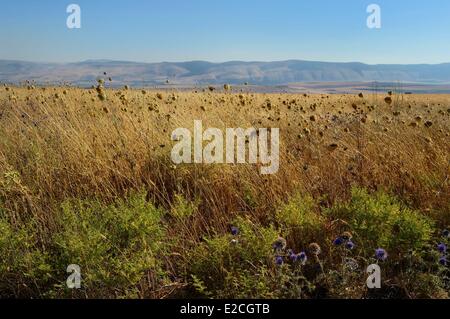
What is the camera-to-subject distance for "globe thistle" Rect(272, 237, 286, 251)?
9.25ft

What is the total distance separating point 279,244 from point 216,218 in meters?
0.99

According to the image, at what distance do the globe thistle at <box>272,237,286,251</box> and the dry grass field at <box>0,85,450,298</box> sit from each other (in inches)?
0.6

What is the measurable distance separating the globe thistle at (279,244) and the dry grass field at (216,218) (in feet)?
0.05

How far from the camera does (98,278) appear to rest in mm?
2717

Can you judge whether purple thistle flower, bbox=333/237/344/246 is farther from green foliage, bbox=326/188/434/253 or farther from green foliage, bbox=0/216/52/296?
green foliage, bbox=0/216/52/296

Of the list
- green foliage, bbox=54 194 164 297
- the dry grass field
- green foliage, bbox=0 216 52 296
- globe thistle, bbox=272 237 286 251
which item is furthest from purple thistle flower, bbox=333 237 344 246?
green foliage, bbox=0 216 52 296

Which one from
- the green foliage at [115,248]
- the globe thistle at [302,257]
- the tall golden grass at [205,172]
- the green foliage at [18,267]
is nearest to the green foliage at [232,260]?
the globe thistle at [302,257]

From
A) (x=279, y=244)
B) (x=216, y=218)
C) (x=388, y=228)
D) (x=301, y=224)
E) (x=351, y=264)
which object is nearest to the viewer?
(x=351, y=264)

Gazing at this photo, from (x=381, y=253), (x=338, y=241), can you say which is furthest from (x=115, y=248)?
(x=381, y=253)

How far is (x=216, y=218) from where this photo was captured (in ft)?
12.3

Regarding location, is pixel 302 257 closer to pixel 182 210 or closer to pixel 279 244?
pixel 279 244

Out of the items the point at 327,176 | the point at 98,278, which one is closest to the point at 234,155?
the point at 327,176

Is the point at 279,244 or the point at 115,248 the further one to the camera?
the point at 115,248
